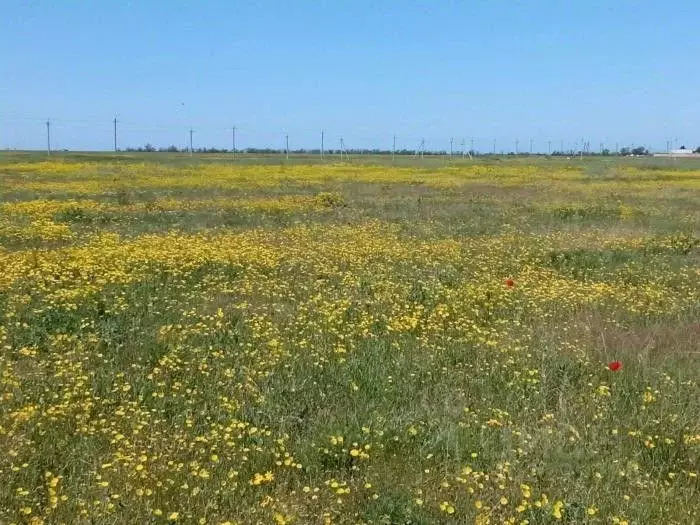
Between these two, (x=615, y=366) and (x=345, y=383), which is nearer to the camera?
(x=345, y=383)

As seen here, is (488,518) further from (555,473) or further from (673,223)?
(673,223)

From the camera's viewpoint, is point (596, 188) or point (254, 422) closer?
point (254, 422)

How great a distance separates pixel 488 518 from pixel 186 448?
92.0 inches

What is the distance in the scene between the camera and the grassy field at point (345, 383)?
4.86 m

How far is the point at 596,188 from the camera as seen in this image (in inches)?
1507

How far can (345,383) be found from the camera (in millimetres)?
6914

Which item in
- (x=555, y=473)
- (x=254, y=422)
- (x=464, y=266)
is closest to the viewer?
(x=555, y=473)

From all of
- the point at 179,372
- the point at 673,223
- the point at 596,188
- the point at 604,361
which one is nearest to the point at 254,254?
the point at 179,372

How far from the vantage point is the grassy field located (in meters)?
4.86

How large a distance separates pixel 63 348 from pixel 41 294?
251cm

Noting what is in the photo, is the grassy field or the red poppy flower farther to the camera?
the red poppy flower

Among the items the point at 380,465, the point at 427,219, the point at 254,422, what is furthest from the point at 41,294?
the point at 427,219

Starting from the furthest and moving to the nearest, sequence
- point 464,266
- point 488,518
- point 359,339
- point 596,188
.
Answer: point 596,188 → point 464,266 → point 359,339 → point 488,518

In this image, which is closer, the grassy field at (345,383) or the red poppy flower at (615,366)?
the grassy field at (345,383)
